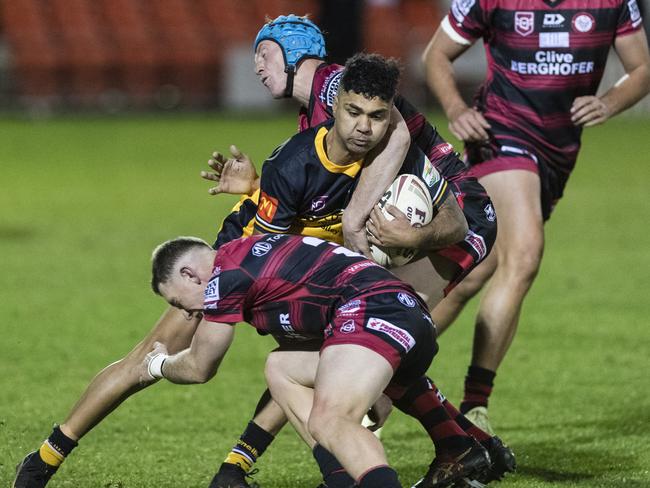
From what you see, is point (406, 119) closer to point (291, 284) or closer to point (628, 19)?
point (291, 284)

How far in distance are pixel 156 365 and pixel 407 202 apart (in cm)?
117

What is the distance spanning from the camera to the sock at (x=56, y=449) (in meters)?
5.38

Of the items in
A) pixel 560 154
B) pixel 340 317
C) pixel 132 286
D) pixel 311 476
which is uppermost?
pixel 340 317

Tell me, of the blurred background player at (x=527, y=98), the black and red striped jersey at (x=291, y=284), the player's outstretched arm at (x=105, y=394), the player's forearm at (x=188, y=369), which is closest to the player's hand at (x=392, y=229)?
the black and red striped jersey at (x=291, y=284)

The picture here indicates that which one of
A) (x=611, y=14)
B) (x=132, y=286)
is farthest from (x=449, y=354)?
(x=132, y=286)

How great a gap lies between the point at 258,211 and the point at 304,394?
0.76 metres

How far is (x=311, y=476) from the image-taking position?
5738mm

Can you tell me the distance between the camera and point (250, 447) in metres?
5.48

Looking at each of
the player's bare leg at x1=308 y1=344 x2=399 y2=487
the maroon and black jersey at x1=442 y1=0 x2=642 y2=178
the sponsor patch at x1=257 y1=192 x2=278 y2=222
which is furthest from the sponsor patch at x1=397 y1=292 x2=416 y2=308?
the maroon and black jersey at x1=442 y1=0 x2=642 y2=178

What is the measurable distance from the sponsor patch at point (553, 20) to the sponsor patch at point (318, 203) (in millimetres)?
2294

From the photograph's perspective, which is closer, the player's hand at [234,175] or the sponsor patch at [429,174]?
the sponsor patch at [429,174]

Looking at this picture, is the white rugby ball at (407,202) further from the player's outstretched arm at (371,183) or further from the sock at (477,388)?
the sock at (477,388)

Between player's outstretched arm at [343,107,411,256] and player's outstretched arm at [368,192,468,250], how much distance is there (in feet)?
0.13

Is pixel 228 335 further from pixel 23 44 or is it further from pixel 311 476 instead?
pixel 23 44
